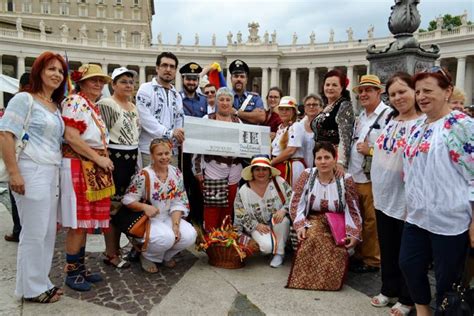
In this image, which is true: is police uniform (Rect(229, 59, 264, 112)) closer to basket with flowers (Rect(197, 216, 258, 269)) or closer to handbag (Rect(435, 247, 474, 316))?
basket with flowers (Rect(197, 216, 258, 269))

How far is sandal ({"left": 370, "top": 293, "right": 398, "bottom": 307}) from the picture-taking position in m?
3.55

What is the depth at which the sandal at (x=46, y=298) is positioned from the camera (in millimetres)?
3443

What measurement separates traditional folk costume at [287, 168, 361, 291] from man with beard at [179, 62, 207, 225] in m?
1.69

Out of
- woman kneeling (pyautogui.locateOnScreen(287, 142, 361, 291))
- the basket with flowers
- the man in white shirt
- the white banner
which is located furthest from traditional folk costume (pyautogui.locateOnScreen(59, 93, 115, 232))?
the man in white shirt

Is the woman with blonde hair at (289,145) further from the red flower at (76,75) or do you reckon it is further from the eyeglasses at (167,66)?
the red flower at (76,75)

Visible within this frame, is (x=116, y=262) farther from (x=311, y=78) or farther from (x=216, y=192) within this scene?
(x=311, y=78)

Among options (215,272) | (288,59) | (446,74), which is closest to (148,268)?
(215,272)

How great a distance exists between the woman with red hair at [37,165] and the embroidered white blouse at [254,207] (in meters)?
2.08

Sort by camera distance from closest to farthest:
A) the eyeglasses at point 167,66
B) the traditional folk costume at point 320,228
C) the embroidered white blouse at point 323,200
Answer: the traditional folk costume at point 320,228, the embroidered white blouse at point 323,200, the eyeglasses at point 167,66

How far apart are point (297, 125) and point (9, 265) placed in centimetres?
380

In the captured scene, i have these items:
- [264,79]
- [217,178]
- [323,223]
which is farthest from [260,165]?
[264,79]

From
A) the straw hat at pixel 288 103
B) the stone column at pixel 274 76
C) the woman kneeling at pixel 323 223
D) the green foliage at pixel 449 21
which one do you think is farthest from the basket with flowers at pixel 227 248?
the green foliage at pixel 449 21

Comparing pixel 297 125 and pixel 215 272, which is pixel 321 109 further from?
pixel 215 272

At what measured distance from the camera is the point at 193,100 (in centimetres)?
572
